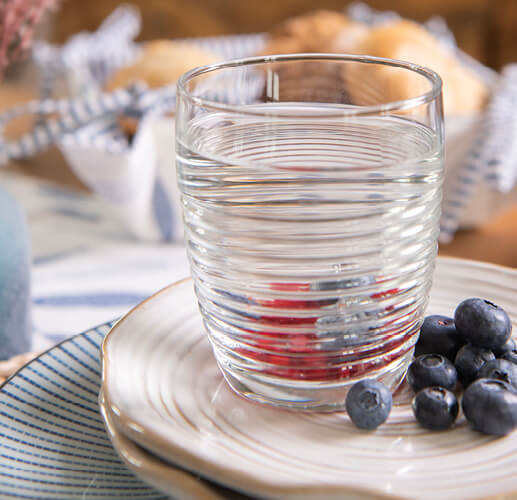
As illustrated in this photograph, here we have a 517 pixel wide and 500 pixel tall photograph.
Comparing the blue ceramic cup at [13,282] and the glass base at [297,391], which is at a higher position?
the glass base at [297,391]

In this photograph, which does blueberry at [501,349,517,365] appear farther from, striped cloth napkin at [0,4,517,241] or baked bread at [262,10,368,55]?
baked bread at [262,10,368,55]

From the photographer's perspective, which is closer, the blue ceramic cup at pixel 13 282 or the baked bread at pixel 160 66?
the blue ceramic cup at pixel 13 282

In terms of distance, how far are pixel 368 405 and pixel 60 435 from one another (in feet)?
0.48

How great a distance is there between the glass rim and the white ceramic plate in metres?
0.13

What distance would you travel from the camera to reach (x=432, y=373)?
1.04ft

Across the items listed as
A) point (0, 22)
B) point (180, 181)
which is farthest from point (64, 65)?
point (180, 181)

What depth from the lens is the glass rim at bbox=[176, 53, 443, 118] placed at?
0.27 meters

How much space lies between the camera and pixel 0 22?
0.53 m

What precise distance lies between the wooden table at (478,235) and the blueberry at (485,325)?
0.43 m

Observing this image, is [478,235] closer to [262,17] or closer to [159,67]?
[159,67]

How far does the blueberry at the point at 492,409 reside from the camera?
0.92ft

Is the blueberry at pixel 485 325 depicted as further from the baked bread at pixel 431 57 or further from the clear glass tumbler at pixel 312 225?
the baked bread at pixel 431 57

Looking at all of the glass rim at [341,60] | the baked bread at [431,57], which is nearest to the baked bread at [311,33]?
the baked bread at [431,57]

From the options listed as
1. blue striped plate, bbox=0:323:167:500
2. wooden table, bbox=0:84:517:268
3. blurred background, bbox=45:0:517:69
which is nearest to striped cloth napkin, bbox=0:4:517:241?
wooden table, bbox=0:84:517:268
